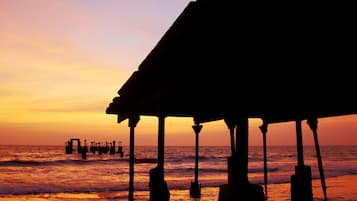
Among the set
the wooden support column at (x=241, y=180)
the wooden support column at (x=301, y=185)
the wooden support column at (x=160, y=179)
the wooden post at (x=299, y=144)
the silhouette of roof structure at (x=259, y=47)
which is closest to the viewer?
the silhouette of roof structure at (x=259, y=47)

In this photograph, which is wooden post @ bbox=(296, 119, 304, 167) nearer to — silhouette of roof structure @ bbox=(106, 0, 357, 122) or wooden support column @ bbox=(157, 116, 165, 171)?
wooden support column @ bbox=(157, 116, 165, 171)

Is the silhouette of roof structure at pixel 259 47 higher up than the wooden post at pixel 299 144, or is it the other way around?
the silhouette of roof structure at pixel 259 47

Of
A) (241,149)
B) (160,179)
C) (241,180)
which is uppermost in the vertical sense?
(241,149)

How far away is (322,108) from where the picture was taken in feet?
26.3

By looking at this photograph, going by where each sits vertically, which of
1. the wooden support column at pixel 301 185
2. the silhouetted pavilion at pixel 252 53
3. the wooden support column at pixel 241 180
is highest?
the silhouetted pavilion at pixel 252 53

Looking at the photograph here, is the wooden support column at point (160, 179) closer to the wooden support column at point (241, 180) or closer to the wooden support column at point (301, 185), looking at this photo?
the wooden support column at point (241, 180)

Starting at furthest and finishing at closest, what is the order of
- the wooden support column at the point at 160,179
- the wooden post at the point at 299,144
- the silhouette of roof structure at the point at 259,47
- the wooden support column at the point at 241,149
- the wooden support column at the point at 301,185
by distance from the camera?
the wooden post at the point at 299,144 < the wooden support column at the point at 301,185 < the wooden support column at the point at 160,179 < the wooden support column at the point at 241,149 < the silhouette of roof structure at the point at 259,47

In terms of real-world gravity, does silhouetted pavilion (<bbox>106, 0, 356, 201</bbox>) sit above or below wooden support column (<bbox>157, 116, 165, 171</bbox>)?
above

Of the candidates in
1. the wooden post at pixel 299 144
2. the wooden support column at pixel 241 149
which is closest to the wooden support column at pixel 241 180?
the wooden support column at pixel 241 149

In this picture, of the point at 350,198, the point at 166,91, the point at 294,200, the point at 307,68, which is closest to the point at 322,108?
the point at 294,200

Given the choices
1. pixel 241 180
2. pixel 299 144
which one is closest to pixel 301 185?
pixel 299 144

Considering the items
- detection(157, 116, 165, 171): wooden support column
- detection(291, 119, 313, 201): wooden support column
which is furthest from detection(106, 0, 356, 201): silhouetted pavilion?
detection(291, 119, 313, 201): wooden support column

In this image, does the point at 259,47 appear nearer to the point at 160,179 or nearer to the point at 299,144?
the point at 160,179

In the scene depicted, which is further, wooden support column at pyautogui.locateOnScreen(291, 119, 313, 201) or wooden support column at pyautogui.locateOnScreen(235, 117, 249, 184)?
wooden support column at pyautogui.locateOnScreen(291, 119, 313, 201)
